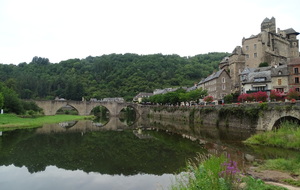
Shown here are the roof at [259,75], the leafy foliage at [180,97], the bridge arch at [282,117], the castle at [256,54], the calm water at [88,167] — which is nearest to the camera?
the calm water at [88,167]

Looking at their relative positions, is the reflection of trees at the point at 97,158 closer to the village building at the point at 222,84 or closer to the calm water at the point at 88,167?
the calm water at the point at 88,167

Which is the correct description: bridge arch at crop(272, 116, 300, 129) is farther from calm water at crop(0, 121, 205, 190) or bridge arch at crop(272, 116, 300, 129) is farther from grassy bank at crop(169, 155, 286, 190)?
grassy bank at crop(169, 155, 286, 190)

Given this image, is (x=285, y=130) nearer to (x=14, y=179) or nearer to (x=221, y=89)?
(x=14, y=179)

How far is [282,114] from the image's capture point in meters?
27.5

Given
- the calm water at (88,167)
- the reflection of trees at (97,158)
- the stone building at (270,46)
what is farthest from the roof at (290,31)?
the calm water at (88,167)

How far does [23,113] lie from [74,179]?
4542 cm

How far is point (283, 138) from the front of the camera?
1978 cm

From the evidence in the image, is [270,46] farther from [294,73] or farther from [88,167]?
[88,167]

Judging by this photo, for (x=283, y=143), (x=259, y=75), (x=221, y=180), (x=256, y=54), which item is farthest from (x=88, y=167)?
(x=256, y=54)

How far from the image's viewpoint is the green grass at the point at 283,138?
18.6 meters

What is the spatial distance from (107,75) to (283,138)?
421 ft

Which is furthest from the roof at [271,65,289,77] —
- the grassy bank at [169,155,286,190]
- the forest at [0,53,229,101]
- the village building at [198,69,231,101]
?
the forest at [0,53,229,101]

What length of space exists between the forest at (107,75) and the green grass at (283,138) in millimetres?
100046

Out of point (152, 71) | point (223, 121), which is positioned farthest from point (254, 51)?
point (152, 71)
